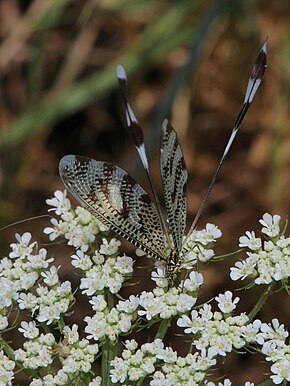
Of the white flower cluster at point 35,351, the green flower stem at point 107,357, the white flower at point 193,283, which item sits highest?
the white flower at point 193,283

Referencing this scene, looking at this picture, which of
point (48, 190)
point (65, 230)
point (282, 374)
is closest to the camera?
point (282, 374)

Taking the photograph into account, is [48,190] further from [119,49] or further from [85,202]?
[85,202]

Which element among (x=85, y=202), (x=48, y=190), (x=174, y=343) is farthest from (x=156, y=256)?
(x=48, y=190)

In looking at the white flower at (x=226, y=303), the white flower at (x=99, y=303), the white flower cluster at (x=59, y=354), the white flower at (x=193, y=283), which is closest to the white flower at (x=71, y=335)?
the white flower cluster at (x=59, y=354)

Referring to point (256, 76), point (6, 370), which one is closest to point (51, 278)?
point (6, 370)

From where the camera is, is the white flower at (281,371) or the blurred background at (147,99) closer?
the white flower at (281,371)

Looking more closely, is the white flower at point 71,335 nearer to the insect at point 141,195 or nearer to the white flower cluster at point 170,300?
the white flower cluster at point 170,300
